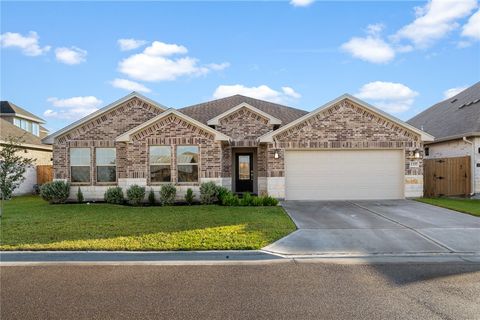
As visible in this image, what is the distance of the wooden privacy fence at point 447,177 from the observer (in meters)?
16.2

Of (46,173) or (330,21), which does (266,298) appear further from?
(46,173)

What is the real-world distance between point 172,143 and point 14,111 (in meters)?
20.0

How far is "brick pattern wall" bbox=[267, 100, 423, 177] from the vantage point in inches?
614

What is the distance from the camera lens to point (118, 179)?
614 inches

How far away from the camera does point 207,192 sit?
14461mm

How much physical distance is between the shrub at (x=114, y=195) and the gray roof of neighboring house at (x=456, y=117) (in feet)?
55.1

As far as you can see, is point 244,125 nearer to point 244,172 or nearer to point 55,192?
point 244,172

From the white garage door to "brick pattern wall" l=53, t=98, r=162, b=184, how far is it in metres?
7.81

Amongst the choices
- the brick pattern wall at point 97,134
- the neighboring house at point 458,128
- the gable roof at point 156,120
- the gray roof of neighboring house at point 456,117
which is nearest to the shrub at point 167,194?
Result: the brick pattern wall at point 97,134

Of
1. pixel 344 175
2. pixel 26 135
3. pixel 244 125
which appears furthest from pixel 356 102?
pixel 26 135

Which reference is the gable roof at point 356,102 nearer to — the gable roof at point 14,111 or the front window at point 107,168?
the front window at point 107,168

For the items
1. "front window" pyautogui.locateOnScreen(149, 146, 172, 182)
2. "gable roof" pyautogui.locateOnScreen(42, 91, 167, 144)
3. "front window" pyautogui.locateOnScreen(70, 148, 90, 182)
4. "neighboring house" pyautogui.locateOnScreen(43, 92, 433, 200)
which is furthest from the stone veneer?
"front window" pyautogui.locateOnScreen(70, 148, 90, 182)

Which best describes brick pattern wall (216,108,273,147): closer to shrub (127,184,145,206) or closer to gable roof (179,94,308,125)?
gable roof (179,94,308,125)

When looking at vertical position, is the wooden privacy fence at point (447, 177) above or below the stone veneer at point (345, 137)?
below
